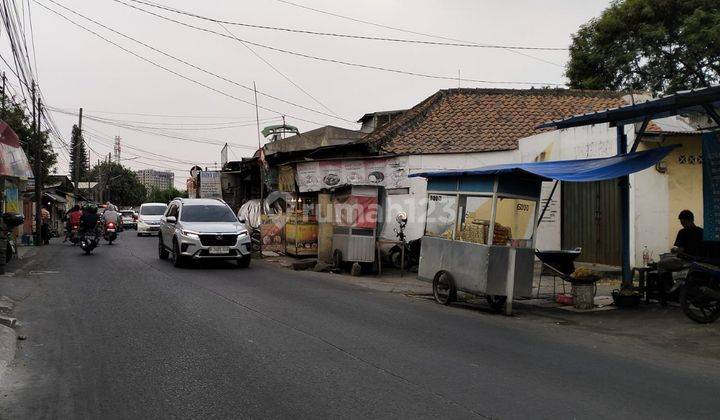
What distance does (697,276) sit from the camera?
9.18m

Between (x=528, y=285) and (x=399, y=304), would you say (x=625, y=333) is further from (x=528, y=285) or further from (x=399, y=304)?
(x=399, y=304)

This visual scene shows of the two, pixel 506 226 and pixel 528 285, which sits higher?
pixel 506 226

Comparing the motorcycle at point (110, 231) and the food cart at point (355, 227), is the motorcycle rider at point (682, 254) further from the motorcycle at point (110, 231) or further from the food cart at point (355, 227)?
the motorcycle at point (110, 231)

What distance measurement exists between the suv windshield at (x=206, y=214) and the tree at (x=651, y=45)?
18.4 meters

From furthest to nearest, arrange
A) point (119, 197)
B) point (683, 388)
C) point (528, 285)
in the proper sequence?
point (119, 197) → point (528, 285) → point (683, 388)

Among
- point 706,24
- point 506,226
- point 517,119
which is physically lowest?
point 506,226

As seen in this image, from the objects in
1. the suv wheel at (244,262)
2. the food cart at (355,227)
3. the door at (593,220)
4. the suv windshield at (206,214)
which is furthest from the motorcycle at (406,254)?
the suv windshield at (206,214)

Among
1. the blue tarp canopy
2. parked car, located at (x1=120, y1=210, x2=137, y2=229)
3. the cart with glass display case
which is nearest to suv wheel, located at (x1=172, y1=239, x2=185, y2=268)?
the cart with glass display case

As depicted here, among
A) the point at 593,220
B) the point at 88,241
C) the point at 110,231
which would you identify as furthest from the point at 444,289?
the point at 110,231

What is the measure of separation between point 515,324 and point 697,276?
278 centimetres

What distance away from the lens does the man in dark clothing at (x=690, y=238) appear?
32.8 feet

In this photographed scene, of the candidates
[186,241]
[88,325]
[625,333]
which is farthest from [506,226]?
[186,241]

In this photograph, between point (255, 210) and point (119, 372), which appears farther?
point (255, 210)

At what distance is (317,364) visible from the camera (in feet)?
20.9
